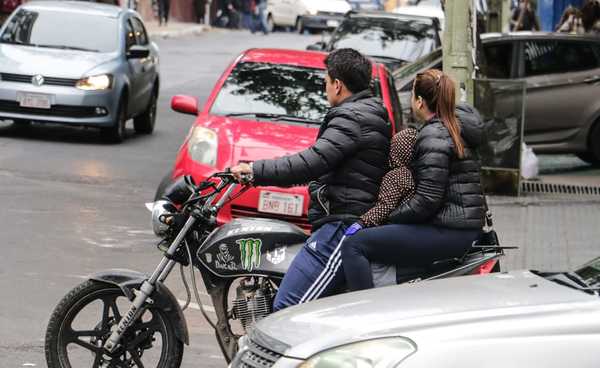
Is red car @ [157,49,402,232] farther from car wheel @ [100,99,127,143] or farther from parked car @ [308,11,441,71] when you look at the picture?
parked car @ [308,11,441,71]

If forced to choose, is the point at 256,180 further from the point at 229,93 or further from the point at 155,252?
the point at 229,93

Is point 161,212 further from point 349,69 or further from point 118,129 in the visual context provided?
point 118,129

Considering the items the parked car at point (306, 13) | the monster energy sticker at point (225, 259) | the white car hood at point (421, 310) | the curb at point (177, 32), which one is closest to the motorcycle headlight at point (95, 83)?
the monster energy sticker at point (225, 259)

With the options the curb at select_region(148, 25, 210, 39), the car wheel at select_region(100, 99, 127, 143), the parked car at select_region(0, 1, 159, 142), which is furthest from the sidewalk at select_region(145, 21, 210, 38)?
the car wheel at select_region(100, 99, 127, 143)

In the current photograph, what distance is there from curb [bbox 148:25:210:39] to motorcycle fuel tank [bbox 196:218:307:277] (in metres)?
37.6

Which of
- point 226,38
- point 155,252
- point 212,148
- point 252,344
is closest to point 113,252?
point 155,252

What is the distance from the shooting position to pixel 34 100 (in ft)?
53.3

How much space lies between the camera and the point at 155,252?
10.5 meters

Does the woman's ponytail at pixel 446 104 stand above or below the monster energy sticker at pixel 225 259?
above

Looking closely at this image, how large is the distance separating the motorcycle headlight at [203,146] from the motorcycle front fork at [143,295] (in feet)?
14.0

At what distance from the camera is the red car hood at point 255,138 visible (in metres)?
10.4

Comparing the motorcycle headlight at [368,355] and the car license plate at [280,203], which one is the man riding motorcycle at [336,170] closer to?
the motorcycle headlight at [368,355]

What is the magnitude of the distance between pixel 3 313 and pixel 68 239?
8.43ft

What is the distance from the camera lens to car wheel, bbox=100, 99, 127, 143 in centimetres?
1691
